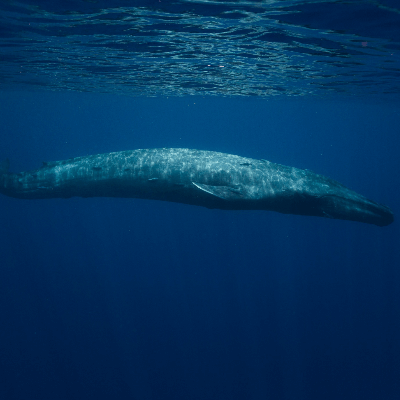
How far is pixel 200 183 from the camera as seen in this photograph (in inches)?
370

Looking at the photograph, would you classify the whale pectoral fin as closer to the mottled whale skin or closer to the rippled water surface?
the mottled whale skin

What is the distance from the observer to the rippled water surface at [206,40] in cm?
922

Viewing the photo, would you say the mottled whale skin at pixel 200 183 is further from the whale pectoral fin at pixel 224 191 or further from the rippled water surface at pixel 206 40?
the rippled water surface at pixel 206 40

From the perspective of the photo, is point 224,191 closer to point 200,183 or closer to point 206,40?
point 200,183

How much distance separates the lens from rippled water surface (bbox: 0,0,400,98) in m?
9.22

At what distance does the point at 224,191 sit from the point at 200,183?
1.15 meters

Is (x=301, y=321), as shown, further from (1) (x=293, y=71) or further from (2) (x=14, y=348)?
(2) (x=14, y=348)

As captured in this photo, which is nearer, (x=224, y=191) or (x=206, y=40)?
(x=224, y=191)

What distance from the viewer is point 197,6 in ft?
29.8

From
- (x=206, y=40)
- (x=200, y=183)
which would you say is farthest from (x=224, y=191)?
(x=206, y=40)

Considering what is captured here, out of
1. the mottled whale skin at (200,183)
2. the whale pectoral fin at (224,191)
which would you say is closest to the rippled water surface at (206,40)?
the mottled whale skin at (200,183)

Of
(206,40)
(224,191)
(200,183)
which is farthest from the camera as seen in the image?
(206,40)

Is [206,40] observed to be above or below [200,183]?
above

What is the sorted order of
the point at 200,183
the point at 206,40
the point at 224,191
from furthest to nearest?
1. the point at 206,40
2. the point at 200,183
3. the point at 224,191
